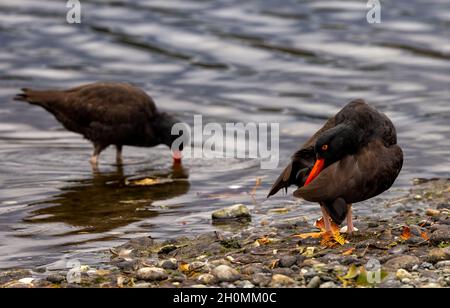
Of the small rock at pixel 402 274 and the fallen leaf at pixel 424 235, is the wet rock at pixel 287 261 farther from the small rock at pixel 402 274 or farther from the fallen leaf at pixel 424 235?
the fallen leaf at pixel 424 235

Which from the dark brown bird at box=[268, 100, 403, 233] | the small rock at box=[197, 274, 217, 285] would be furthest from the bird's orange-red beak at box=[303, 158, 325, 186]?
the small rock at box=[197, 274, 217, 285]

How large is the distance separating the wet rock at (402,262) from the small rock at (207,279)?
1.17 meters

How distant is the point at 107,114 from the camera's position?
1284 cm

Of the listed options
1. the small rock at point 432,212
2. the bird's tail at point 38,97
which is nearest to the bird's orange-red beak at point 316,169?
the small rock at point 432,212

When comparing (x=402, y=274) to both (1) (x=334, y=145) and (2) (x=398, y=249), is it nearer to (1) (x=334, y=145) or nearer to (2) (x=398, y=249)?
(2) (x=398, y=249)

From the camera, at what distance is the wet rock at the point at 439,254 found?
7.16m

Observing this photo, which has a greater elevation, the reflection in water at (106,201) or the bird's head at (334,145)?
the bird's head at (334,145)

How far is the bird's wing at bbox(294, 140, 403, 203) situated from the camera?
25.6ft

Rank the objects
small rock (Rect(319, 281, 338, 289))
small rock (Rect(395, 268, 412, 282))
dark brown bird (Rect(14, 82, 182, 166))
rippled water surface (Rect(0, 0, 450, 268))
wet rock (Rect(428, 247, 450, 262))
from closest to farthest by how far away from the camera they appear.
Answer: small rock (Rect(319, 281, 338, 289)), small rock (Rect(395, 268, 412, 282)), wet rock (Rect(428, 247, 450, 262)), rippled water surface (Rect(0, 0, 450, 268)), dark brown bird (Rect(14, 82, 182, 166))

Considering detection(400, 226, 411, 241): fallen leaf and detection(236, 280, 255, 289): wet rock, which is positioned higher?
detection(236, 280, 255, 289): wet rock

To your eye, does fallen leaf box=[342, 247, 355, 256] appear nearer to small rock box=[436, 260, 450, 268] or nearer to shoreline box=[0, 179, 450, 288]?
shoreline box=[0, 179, 450, 288]
